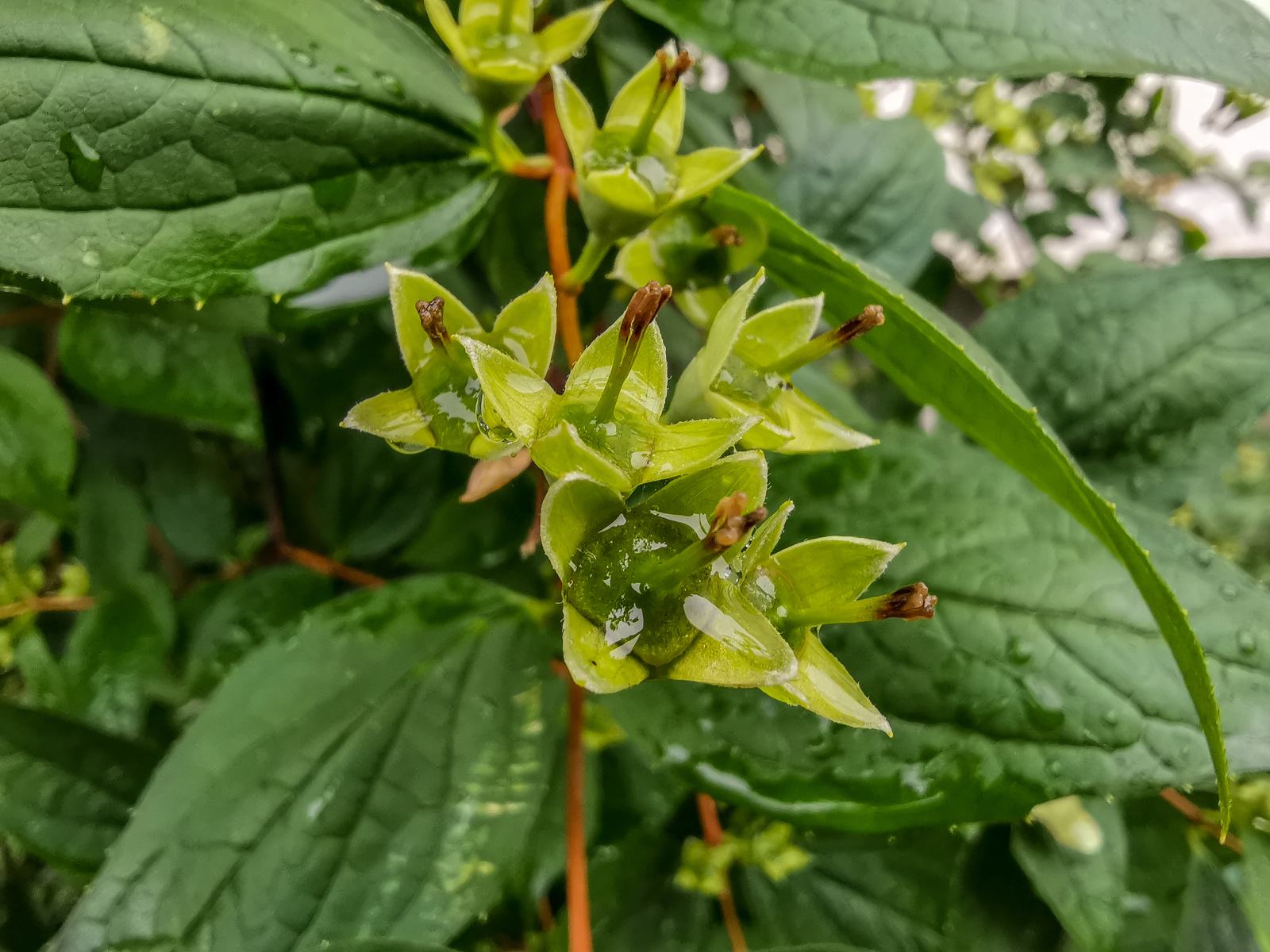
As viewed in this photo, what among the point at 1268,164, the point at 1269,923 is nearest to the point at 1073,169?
the point at 1268,164

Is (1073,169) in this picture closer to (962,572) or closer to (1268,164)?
(1268,164)

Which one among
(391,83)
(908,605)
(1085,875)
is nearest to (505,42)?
(391,83)

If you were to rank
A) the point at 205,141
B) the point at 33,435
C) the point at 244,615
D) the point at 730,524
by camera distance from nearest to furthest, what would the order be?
the point at 730,524 < the point at 205,141 < the point at 33,435 < the point at 244,615

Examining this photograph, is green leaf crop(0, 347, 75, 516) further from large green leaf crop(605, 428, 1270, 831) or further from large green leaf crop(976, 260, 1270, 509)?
large green leaf crop(976, 260, 1270, 509)

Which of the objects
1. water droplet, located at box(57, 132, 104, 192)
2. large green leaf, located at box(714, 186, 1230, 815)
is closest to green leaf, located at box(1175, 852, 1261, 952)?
large green leaf, located at box(714, 186, 1230, 815)

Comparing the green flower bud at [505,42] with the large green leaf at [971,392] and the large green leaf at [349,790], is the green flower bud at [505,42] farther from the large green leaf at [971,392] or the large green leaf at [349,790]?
the large green leaf at [349,790]

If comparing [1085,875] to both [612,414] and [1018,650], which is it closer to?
[1018,650]

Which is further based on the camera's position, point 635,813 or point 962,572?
point 635,813
